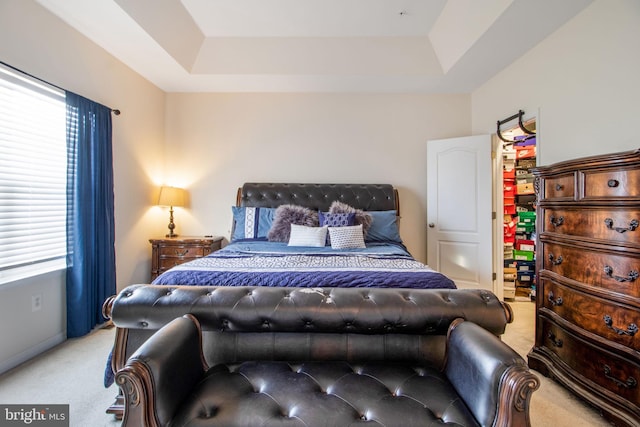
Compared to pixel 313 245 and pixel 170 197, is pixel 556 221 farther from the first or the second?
pixel 170 197

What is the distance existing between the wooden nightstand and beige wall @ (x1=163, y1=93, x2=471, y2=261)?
501mm

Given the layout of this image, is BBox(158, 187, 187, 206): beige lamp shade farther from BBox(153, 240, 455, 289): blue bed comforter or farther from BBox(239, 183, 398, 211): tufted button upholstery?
BBox(153, 240, 455, 289): blue bed comforter

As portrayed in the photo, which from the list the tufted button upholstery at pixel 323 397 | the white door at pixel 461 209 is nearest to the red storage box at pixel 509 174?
the white door at pixel 461 209

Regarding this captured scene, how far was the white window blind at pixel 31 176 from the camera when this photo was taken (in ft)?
6.47

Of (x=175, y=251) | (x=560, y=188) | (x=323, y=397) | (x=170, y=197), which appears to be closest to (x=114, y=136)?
(x=170, y=197)

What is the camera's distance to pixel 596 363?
1.58 meters

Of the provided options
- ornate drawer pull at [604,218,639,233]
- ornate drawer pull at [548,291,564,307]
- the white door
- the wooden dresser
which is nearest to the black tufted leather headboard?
the white door

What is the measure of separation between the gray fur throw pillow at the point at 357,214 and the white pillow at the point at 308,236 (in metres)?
0.40

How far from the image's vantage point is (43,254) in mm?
2232

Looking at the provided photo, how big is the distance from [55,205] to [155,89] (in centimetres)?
197

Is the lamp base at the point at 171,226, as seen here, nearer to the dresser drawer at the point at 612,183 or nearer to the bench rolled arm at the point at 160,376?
the bench rolled arm at the point at 160,376

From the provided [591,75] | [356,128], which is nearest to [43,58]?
[356,128]

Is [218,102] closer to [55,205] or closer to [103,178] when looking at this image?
[103,178]

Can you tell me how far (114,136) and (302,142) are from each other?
213 cm
